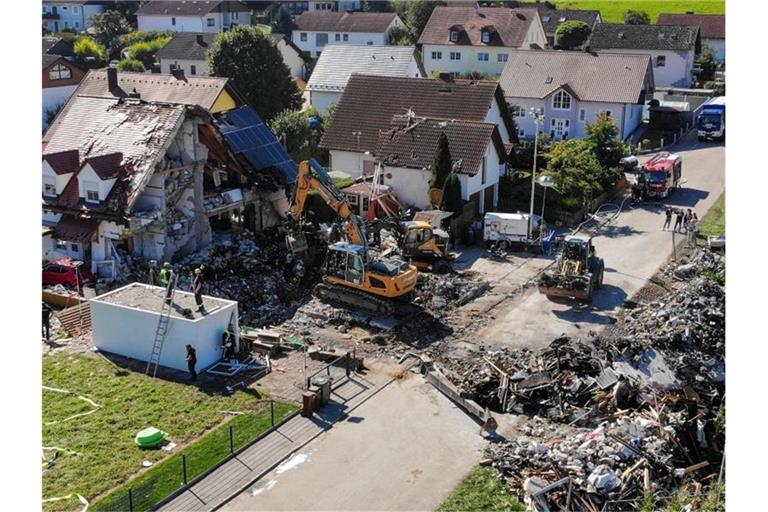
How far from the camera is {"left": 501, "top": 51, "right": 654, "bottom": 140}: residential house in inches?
2325

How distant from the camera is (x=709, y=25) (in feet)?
290

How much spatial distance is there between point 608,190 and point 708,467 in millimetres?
27703

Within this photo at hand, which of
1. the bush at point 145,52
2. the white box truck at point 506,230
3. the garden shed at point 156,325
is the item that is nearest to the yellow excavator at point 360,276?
the garden shed at point 156,325

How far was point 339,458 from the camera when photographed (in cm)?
2273

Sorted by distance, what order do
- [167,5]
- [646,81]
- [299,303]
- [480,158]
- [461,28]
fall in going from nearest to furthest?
[299,303] < [480,158] < [646,81] < [461,28] < [167,5]

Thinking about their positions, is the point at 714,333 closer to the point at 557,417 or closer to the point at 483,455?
the point at 557,417

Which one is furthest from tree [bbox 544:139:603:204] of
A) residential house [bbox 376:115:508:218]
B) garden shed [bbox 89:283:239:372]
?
garden shed [bbox 89:283:239:372]

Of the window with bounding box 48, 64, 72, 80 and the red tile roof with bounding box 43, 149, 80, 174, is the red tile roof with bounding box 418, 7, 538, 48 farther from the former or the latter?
the red tile roof with bounding box 43, 149, 80, 174

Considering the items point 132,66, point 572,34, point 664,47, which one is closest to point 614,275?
point 664,47

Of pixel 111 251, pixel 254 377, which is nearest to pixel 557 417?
pixel 254 377

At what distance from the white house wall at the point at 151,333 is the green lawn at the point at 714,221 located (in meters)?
25.2

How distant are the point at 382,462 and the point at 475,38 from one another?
197 feet

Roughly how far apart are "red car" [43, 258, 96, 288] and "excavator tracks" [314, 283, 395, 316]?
29.2 ft

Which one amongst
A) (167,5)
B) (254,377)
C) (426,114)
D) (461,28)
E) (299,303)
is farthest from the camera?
(167,5)
